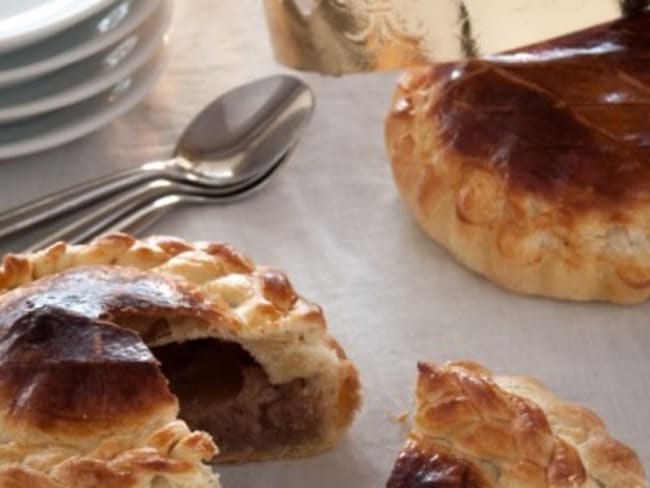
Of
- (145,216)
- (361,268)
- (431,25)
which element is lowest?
(361,268)

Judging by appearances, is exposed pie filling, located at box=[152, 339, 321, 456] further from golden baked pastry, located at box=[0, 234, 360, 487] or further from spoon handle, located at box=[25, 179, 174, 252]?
spoon handle, located at box=[25, 179, 174, 252]

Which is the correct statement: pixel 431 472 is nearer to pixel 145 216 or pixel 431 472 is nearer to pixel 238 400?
pixel 238 400

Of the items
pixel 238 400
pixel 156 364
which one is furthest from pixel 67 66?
pixel 156 364

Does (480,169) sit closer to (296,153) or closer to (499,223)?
(499,223)

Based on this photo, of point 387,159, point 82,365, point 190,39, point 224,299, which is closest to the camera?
point 82,365

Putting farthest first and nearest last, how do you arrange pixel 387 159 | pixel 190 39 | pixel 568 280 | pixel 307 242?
pixel 190 39
pixel 387 159
pixel 307 242
pixel 568 280

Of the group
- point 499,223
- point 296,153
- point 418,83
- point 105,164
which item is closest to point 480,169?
point 499,223
